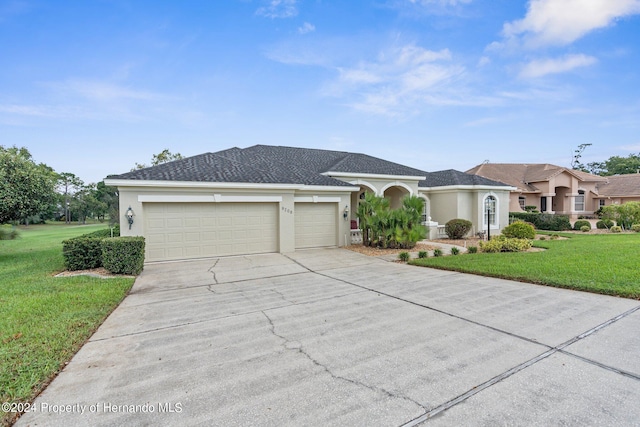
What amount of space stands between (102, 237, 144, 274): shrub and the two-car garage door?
1891 millimetres

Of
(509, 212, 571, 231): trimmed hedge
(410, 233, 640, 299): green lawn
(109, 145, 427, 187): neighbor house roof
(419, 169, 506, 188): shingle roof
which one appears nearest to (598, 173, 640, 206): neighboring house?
(509, 212, 571, 231): trimmed hedge

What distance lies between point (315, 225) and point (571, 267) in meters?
8.72

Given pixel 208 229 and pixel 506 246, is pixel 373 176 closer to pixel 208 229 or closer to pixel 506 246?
pixel 506 246

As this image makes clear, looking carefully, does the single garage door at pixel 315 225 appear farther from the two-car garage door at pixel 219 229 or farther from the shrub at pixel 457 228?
the shrub at pixel 457 228

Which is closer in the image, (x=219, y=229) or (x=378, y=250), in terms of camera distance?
(x=219, y=229)

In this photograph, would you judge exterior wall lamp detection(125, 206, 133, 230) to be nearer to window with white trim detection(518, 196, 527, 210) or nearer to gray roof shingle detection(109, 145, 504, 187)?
gray roof shingle detection(109, 145, 504, 187)

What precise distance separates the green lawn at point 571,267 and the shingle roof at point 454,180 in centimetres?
679

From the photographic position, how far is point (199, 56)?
554 inches

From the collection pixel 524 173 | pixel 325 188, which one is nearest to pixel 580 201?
pixel 524 173

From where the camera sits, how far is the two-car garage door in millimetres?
10180

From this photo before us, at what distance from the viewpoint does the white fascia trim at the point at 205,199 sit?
9.91m

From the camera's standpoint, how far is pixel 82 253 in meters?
8.65

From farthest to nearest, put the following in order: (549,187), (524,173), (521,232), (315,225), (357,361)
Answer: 1. (524,173)
2. (549,187)
3. (521,232)
4. (315,225)
5. (357,361)

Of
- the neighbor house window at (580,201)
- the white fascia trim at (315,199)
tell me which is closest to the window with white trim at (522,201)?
the neighbor house window at (580,201)
